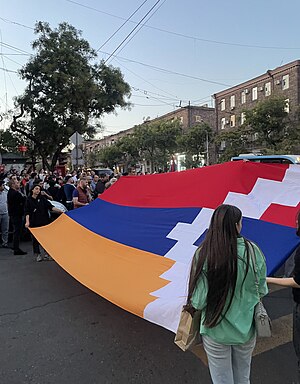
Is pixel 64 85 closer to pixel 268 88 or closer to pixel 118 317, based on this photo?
→ pixel 118 317

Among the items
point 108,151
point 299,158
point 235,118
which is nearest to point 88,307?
point 299,158

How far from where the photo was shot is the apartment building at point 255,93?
1438 inches

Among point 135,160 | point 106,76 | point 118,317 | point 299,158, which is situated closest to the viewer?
point 118,317

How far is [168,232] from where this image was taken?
442cm

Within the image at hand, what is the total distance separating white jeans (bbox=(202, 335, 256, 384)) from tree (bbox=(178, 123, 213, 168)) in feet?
139

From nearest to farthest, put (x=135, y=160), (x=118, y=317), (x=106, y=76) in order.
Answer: (x=118, y=317) < (x=106, y=76) < (x=135, y=160)

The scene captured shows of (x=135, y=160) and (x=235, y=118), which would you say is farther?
(x=135, y=160)

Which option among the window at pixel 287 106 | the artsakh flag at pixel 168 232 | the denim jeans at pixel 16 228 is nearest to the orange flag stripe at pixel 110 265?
the artsakh flag at pixel 168 232

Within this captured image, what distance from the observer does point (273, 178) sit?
4.40 m

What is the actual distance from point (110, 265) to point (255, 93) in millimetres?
42672

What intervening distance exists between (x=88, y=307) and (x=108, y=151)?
61390 millimetres

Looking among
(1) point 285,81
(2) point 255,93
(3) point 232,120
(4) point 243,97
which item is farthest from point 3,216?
(3) point 232,120

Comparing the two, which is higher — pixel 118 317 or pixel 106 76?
pixel 106 76

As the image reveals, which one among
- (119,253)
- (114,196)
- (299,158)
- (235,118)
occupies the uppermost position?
(235,118)
